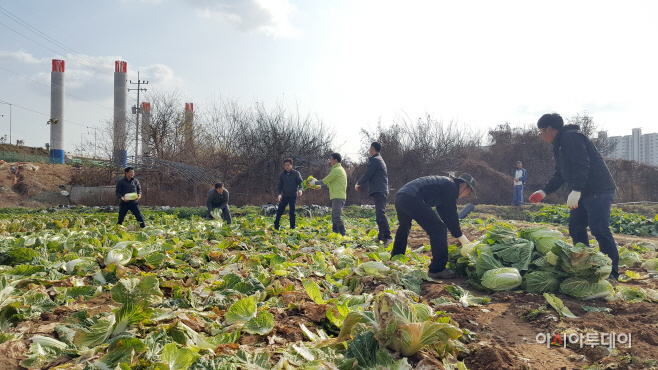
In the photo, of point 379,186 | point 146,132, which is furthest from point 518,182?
point 146,132

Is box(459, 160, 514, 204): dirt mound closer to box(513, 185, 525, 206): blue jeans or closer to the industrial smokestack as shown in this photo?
box(513, 185, 525, 206): blue jeans

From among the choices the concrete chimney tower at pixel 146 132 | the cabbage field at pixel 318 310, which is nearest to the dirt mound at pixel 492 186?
the cabbage field at pixel 318 310

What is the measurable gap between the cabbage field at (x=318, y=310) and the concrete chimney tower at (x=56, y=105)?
35434 millimetres

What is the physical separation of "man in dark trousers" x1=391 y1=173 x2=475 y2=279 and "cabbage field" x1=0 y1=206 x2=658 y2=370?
0.25m

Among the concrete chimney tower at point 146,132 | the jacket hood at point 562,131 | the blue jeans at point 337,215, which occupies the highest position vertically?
the concrete chimney tower at point 146,132

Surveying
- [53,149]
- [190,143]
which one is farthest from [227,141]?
[53,149]

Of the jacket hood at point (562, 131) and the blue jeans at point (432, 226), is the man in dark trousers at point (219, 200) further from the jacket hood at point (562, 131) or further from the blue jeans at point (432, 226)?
the jacket hood at point (562, 131)

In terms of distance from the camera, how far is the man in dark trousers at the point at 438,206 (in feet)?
14.4

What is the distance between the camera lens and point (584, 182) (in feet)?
14.0

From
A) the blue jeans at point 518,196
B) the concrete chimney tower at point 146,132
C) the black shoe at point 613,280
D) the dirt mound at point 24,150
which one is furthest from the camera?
the dirt mound at point 24,150

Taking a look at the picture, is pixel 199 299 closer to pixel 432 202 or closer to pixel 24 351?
pixel 24 351

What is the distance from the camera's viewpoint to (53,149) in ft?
111

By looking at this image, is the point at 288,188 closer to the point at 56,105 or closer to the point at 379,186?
the point at 379,186

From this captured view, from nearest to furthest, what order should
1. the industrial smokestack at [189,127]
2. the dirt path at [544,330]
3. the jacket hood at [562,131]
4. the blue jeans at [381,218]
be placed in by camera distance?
the dirt path at [544,330] → the jacket hood at [562,131] → the blue jeans at [381,218] → the industrial smokestack at [189,127]
